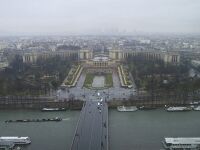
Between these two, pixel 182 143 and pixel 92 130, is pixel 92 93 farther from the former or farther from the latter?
pixel 182 143

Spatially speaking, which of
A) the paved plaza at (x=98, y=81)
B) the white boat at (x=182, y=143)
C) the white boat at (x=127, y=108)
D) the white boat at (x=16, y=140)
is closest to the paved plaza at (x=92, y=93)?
the paved plaza at (x=98, y=81)

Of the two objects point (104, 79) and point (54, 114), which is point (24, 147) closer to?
point (54, 114)

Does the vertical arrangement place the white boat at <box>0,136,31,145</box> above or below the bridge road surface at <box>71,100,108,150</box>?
below

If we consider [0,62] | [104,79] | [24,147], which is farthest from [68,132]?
[0,62]

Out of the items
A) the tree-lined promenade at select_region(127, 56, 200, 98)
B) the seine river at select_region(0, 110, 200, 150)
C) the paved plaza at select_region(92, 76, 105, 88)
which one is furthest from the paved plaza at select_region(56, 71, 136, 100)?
the seine river at select_region(0, 110, 200, 150)

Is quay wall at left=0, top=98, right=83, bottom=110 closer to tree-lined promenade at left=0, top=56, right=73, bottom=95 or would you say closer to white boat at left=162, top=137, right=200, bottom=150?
tree-lined promenade at left=0, top=56, right=73, bottom=95
